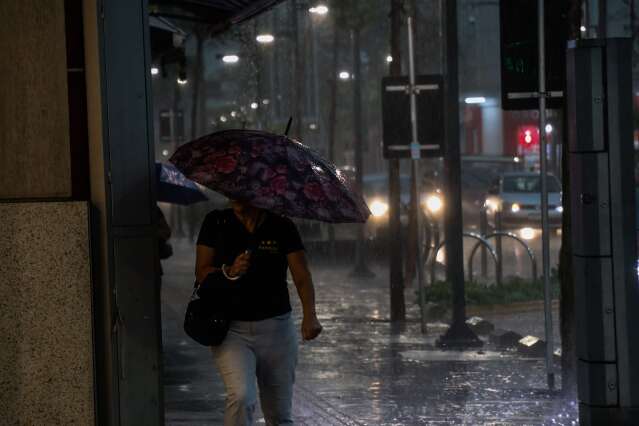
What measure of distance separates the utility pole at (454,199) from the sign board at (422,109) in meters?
0.15

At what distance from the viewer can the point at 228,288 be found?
248 inches

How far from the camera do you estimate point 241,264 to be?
20.4 ft

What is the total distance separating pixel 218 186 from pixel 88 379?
1.02 metres

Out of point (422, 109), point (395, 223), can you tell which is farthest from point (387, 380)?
point (395, 223)

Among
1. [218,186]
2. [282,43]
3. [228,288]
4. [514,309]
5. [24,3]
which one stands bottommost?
[514,309]

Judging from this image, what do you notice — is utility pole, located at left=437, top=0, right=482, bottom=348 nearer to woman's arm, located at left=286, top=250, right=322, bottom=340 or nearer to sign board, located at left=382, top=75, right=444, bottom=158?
sign board, located at left=382, top=75, right=444, bottom=158

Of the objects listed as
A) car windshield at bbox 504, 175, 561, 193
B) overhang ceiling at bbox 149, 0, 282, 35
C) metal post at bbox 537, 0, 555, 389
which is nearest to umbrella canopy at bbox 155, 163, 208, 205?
overhang ceiling at bbox 149, 0, 282, 35

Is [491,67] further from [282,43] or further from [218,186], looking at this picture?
[218,186]

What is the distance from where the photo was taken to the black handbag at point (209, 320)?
6281 millimetres

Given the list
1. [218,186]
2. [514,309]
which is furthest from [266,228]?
[514,309]

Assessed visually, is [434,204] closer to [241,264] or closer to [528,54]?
[528,54]

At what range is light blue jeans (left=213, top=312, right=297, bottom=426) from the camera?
6.25 meters

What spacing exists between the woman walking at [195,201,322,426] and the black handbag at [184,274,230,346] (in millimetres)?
38

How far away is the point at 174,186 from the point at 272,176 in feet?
18.2
